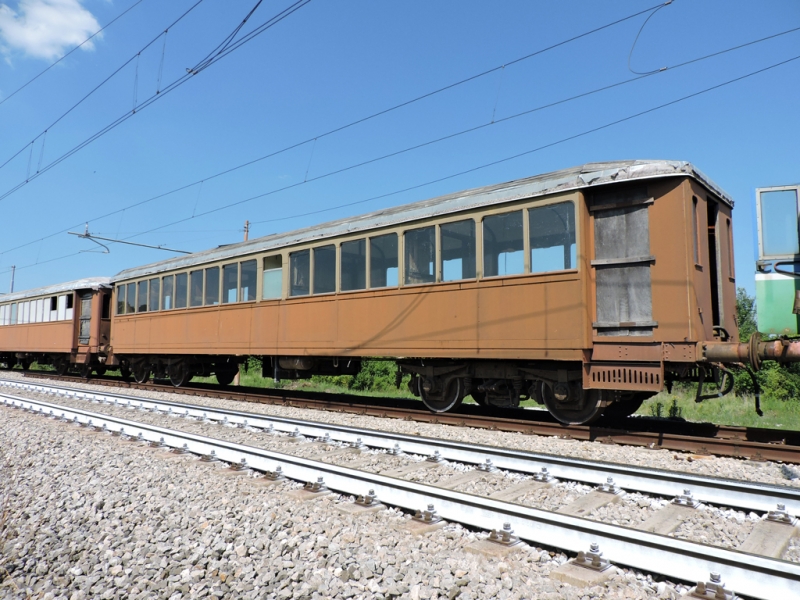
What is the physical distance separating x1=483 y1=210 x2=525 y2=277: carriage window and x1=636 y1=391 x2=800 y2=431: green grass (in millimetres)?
3888


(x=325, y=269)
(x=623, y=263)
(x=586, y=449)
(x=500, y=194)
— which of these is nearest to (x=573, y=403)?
(x=586, y=449)

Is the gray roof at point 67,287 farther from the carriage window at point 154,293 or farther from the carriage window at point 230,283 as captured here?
the carriage window at point 230,283

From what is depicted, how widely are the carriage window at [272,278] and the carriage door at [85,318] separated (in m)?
9.05

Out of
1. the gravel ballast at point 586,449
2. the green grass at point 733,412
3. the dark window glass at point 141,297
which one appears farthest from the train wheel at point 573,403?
the dark window glass at point 141,297

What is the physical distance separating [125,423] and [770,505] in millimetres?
6724

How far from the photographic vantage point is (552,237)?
23.2 feet

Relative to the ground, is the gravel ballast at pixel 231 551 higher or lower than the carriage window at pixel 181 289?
lower

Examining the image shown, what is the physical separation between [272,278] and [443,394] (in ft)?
13.7

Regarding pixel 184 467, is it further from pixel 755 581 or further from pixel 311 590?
pixel 755 581

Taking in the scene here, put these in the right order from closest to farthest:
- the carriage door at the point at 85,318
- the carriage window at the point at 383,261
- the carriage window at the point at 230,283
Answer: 1. the carriage window at the point at 383,261
2. the carriage window at the point at 230,283
3. the carriage door at the point at 85,318

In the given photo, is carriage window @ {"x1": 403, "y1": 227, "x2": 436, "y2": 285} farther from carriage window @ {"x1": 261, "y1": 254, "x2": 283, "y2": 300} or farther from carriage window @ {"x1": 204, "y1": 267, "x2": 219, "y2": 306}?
carriage window @ {"x1": 204, "y1": 267, "x2": 219, "y2": 306}

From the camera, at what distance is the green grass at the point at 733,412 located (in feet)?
29.1

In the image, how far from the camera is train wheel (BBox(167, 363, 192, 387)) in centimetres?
1399

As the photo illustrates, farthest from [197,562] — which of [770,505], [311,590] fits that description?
[770,505]
